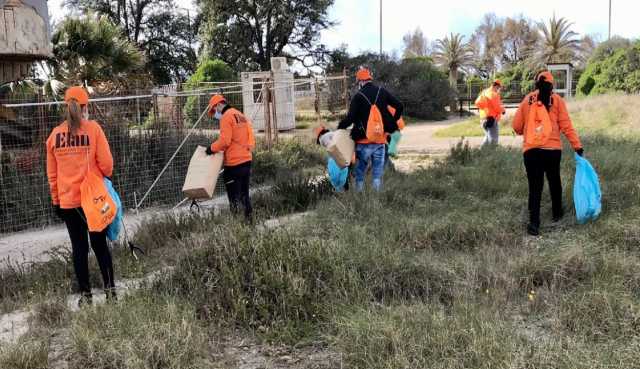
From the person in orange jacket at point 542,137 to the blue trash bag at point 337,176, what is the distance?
8.13 feet

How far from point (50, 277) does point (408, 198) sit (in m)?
3.78

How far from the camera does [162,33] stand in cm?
3628

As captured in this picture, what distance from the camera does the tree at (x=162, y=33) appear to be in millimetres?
35781

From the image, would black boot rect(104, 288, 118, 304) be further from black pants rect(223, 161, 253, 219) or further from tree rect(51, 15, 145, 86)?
tree rect(51, 15, 145, 86)

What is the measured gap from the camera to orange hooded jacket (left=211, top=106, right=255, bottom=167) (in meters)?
6.62

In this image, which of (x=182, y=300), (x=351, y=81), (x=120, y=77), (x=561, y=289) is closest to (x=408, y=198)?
(x=561, y=289)

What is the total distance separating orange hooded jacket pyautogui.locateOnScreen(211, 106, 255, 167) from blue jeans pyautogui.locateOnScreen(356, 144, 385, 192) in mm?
1369

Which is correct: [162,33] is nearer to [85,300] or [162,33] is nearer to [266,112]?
[266,112]

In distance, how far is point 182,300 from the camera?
4.16 metres

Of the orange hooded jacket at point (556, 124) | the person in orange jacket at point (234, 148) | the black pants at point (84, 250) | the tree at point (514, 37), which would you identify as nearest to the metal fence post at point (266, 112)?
the person in orange jacket at point (234, 148)

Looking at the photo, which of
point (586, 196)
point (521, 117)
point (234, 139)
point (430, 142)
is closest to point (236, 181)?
point (234, 139)

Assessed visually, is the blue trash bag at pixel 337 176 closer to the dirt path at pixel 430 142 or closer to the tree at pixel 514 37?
the dirt path at pixel 430 142

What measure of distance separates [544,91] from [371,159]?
7.74ft

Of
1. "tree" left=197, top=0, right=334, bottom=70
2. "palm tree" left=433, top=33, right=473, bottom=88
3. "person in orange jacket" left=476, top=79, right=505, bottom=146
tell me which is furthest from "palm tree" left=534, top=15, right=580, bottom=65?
"person in orange jacket" left=476, top=79, right=505, bottom=146
